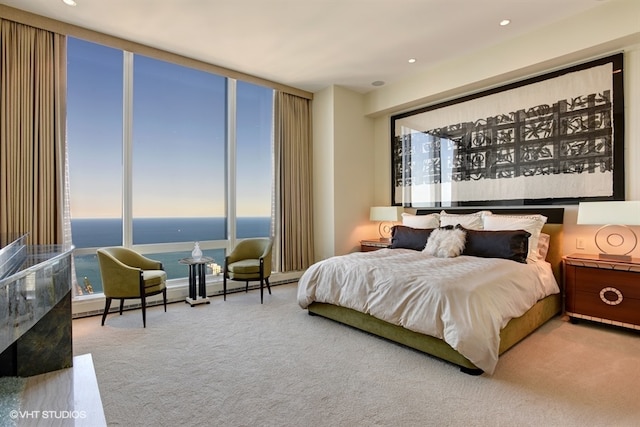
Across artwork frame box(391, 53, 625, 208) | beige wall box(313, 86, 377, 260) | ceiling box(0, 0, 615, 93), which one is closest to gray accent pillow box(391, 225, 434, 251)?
artwork frame box(391, 53, 625, 208)

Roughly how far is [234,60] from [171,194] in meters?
2.10

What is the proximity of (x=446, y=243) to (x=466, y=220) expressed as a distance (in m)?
0.66

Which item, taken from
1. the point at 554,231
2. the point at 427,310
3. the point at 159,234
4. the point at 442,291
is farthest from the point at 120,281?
the point at 554,231

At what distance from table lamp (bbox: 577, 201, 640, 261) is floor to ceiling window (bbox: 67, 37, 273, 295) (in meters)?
4.20

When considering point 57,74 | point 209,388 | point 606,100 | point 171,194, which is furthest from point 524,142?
point 57,74

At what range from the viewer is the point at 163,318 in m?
3.77

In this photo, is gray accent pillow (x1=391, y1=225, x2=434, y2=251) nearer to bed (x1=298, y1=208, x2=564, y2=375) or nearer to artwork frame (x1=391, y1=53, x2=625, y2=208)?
bed (x1=298, y1=208, x2=564, y2=375)

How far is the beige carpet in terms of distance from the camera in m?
1.95

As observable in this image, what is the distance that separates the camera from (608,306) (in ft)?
10.6

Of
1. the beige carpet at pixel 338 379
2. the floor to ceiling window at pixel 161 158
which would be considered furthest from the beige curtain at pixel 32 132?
the beige carpet at pixel 338 379

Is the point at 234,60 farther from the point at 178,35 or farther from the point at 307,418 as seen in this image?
the point at 307,418

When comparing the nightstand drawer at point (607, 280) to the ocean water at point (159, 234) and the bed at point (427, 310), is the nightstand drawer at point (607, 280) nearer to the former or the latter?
the bed at point (427, 310)

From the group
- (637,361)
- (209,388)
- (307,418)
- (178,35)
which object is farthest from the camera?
(178,35)

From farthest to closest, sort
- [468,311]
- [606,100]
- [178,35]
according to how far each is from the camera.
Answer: [178,35] → [606,100] → [468,311]
